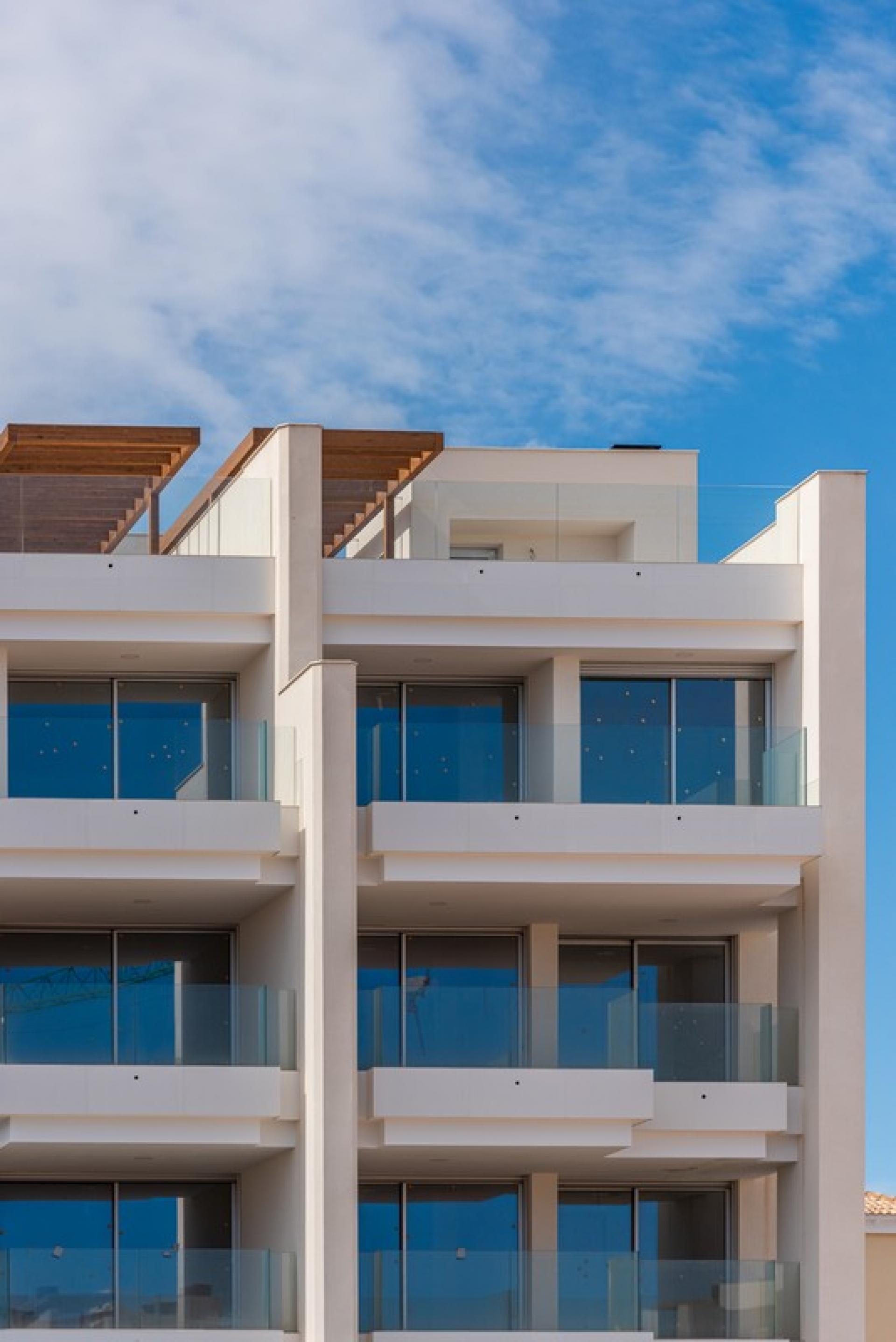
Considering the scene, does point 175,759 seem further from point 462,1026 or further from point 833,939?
point 833,939

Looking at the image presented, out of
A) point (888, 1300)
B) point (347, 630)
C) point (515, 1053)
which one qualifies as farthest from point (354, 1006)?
point (888, 1300)

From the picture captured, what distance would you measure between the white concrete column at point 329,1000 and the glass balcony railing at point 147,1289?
0.49 meters

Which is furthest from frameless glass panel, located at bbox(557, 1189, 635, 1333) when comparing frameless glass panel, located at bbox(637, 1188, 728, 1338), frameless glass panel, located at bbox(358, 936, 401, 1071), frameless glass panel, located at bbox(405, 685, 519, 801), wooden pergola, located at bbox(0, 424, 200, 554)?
wooden pergola, located at bbox(0, 424, 200, 554)

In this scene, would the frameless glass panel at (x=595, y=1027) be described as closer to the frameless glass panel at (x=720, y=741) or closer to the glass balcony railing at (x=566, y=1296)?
the glass balcony railing at (x=566, y=1296)

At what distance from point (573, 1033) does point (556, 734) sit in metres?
3.72

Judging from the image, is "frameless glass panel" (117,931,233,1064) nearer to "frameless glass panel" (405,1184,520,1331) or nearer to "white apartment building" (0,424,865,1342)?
"white apartment building" (0,424,865,1342)

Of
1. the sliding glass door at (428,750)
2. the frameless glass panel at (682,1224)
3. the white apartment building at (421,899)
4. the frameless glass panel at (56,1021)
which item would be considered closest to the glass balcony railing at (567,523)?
the white apartment building at (421,899)

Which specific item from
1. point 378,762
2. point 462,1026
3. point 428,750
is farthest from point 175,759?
point 462,1026

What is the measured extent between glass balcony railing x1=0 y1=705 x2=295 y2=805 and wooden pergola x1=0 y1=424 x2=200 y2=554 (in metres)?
2.24

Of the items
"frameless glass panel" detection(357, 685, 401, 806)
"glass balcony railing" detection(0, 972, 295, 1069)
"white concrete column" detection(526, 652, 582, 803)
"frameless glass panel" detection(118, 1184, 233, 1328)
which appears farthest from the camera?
"white concrete column" detection(526, 652, 582, 803)

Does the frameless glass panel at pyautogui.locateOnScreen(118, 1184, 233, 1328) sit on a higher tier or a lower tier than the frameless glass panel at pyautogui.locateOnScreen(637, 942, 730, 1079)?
lower

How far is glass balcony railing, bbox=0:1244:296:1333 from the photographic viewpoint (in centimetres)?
3188

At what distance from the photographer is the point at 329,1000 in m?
32.1

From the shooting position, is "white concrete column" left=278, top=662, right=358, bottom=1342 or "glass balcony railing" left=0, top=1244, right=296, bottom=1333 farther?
"glass balcony railing" left=0, top=1244, right=296, bottom=1333
